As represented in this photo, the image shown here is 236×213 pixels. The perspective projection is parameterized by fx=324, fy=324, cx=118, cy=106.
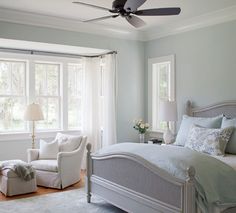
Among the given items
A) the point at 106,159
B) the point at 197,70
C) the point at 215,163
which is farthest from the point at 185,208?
the point at 197,70

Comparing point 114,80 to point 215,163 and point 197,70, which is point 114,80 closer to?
point 197,70

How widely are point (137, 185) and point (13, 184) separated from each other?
2151 mm

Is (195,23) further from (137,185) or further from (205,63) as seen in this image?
(137,185)

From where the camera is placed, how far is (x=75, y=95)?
22.7 feet

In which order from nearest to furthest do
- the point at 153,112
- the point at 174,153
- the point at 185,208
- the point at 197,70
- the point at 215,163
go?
the point at 185,208
the point at 215,163
the point at 174,153
the point at 197,70
the point at 153,112

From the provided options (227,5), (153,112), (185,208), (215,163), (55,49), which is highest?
(227,5)

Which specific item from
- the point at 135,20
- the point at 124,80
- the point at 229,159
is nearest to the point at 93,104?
the point at 124,80

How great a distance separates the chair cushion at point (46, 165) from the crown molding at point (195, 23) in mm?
3033

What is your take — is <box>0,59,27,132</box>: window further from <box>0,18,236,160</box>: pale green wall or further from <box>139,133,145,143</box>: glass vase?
<box>139,133,145,143</box>: glass vase

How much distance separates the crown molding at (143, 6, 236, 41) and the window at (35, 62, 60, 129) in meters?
2.01

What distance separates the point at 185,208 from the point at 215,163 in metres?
0.58

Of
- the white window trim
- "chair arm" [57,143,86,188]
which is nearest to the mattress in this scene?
"chair arm" [57,143,86,188]

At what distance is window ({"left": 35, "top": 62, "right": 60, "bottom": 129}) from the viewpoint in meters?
6.44

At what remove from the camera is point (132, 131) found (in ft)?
21.5
